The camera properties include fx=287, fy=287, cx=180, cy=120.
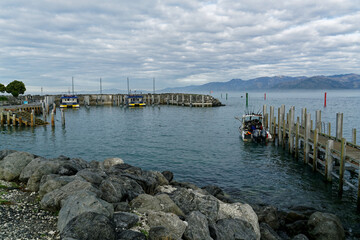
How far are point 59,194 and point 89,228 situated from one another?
291cm

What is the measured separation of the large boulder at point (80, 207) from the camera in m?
7.58

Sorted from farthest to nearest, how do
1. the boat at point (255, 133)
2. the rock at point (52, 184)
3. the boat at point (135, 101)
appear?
the boat at point (135, 101), the boat at point (255, 133), the rock at point (52, 184)

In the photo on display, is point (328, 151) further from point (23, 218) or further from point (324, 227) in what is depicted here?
point (23, 218)

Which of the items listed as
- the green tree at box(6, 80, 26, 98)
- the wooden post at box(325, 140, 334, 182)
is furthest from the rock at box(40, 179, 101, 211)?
the green tree at box(6, 80, 26, 98)

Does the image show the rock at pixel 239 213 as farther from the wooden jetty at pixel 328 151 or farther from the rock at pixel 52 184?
the wooden jetty at pixel 328 151

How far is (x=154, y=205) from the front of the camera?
9.43m

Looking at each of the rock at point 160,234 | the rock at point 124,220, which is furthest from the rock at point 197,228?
the rock at point 124,220

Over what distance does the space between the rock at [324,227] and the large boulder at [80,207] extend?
7.68m

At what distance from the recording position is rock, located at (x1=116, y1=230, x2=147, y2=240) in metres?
7.05

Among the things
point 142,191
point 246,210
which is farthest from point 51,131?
point 246,210

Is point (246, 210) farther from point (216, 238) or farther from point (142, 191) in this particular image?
point (142, 191)

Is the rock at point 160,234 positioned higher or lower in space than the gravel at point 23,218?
higher

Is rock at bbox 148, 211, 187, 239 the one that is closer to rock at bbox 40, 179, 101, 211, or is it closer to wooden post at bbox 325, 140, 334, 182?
rock at bbox 40, 179, 101, 211

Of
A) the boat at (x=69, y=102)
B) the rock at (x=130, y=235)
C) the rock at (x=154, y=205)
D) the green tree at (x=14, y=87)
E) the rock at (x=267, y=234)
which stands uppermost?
the green tree at (x=14, y=87)
